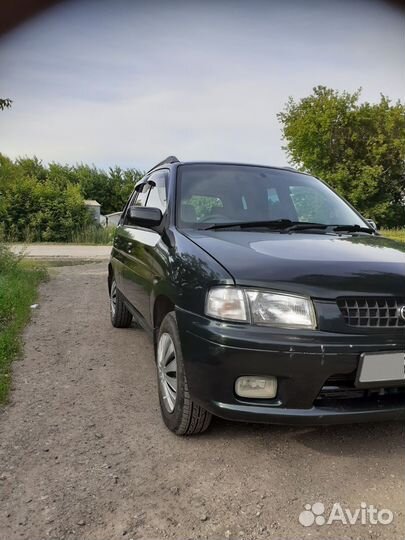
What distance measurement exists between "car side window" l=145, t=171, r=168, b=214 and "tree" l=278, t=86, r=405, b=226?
3108 cm

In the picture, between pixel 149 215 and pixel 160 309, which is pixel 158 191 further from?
pixel 160 309

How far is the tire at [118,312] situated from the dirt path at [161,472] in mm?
1551

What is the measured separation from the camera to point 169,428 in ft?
8.53

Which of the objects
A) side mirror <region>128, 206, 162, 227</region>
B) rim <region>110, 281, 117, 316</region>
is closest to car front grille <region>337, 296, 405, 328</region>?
side mirror <region>128, 206, 162, 227</region>

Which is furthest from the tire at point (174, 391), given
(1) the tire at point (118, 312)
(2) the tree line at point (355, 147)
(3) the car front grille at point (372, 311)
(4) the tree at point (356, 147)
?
(4) the tree at point (356, 147)

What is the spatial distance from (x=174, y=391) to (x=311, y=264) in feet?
3.70

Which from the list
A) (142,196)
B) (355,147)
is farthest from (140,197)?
(355,147)

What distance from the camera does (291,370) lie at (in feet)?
6.59

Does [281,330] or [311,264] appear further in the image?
[311,264]

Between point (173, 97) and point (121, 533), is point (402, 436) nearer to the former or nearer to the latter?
point (121, 533)

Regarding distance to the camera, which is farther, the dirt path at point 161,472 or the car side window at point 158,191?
the car side window at point 158,191

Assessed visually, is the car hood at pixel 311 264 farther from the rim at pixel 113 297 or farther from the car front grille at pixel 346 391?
the rim at pixel 113 297

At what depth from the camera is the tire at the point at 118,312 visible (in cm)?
482

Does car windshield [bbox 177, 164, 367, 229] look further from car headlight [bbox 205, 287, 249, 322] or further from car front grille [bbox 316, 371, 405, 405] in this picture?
car front grille [bbox 316, 371, 405, 405]
